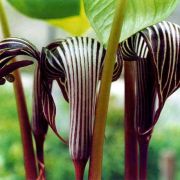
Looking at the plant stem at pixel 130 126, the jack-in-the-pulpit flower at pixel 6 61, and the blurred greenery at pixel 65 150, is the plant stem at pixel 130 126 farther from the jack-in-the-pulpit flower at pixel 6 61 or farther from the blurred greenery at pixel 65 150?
the blurred greenery at pixel 65 150

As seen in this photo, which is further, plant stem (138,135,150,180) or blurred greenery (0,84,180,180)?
blurred greenery (0,84,180,180)

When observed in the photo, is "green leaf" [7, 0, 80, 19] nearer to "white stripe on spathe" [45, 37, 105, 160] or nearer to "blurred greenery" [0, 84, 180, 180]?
"white stripe on spathe" [45, 37, 105, 160]

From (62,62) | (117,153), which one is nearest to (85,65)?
(62,62)

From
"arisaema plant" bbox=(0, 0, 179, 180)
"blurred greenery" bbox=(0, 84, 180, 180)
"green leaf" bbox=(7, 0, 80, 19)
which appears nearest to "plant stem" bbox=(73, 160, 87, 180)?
"arisaema plant" bbox=(0, 0, 179, 180)

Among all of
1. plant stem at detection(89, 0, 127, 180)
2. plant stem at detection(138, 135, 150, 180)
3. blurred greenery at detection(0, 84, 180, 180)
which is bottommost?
blurred greenery at detection(0, 84, 180, 180)

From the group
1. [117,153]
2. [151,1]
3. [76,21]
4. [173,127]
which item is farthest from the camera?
[173,127]

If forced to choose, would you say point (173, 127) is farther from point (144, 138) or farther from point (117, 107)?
point (144, 138)

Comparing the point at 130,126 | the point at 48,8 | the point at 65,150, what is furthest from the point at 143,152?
the point at 65,150

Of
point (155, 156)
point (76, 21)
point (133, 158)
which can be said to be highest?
point (76, 21)
